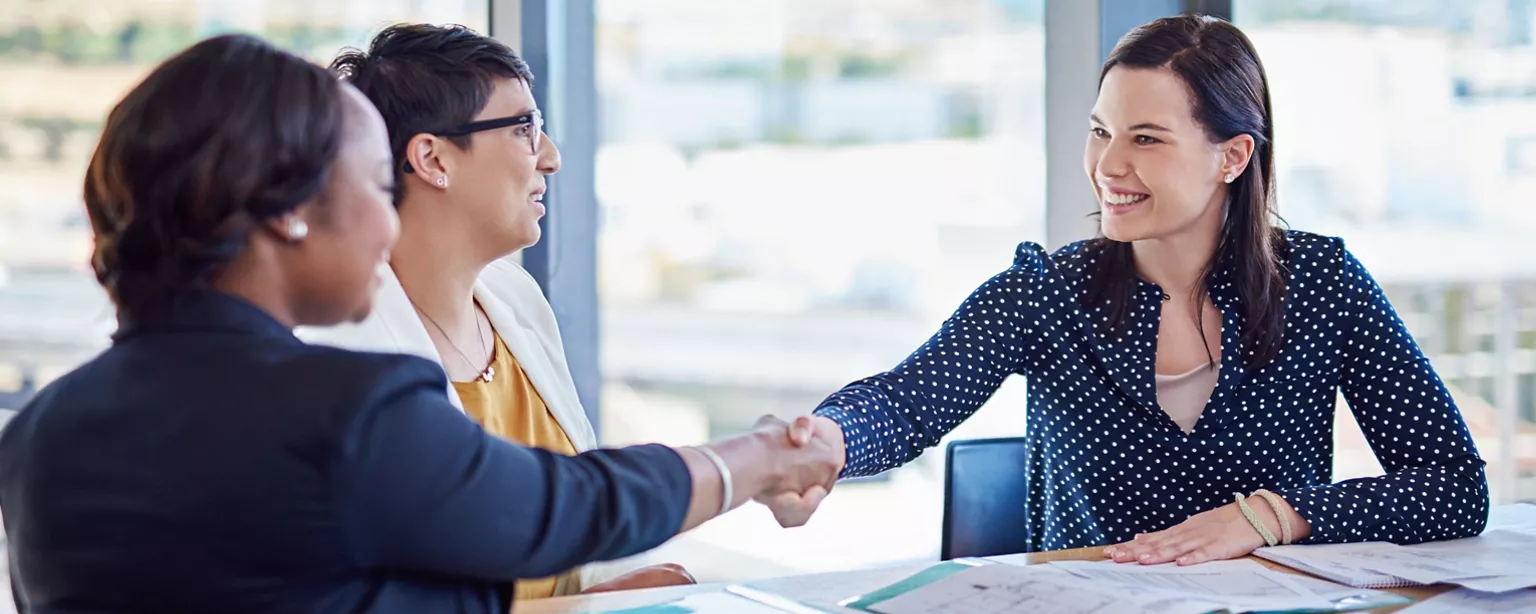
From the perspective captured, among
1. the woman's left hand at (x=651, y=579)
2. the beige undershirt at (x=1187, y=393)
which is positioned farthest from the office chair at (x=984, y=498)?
the woman's left hand at (x=651, y=579)

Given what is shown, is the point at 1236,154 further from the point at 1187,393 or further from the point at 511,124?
the point at 511,124

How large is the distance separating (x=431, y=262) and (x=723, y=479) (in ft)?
2.55

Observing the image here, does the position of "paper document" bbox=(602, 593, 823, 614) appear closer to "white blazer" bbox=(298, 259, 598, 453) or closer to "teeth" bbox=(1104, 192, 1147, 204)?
"white blazer" bbox=(298, 259, 598, 453)

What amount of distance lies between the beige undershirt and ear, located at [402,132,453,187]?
1150 mm

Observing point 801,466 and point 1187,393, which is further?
point 1187,393

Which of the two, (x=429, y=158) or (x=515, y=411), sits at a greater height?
(x=429, y=158)

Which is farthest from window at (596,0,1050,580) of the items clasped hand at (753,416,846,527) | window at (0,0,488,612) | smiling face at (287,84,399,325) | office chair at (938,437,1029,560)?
smiling face at (287,84,399,325)

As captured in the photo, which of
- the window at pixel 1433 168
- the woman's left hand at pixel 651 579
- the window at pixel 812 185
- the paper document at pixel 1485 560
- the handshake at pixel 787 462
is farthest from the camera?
the window at pixel 812 185

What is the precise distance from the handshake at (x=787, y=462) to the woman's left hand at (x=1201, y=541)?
0.40 m

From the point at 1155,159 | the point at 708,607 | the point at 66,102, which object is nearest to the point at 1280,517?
the point at 1155,159

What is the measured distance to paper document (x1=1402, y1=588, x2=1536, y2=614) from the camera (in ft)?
4.86

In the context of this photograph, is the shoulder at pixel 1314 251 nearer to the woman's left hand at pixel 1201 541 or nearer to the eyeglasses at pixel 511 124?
the woman's left hand at pixel 1201 541

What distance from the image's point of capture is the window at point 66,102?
3023 millimetres

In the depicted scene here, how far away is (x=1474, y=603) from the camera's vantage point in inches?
59.6
